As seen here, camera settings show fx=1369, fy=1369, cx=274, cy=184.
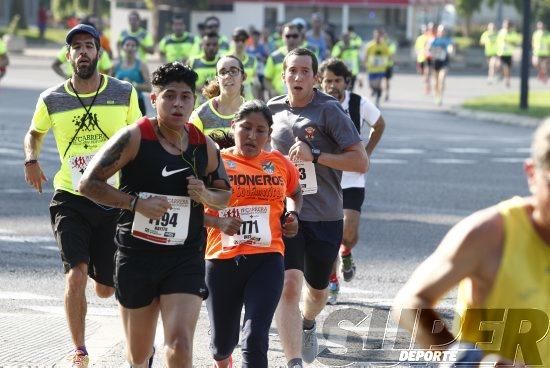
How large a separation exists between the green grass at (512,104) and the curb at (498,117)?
0.33 metres

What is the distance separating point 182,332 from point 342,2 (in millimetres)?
54200

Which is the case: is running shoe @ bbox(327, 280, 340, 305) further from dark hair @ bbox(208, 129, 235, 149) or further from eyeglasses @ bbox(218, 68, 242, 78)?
dark hair @ bbox(208, 129, 235, 149)

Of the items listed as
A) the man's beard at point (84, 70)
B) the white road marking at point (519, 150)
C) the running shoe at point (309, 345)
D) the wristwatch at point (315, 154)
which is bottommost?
the white road marking at point (519, 150)

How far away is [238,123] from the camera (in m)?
7.24

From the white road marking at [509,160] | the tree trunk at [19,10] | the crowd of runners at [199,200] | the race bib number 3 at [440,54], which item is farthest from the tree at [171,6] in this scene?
the crowd of runners at [199,200]

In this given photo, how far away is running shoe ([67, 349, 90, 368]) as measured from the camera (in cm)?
774

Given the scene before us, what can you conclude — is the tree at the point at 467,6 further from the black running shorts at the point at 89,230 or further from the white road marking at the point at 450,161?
the black running shorts at the point at 89,230

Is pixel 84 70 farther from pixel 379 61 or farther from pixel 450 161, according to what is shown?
pixel 379 61

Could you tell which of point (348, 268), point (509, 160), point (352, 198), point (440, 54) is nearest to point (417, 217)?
point (348, 268)

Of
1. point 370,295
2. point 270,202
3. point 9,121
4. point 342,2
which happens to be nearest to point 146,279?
point 270,202

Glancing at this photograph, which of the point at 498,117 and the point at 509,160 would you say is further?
the point at 498,117

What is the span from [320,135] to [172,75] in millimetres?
1850

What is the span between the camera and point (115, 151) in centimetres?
635

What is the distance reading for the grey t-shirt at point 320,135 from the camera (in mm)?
8133
